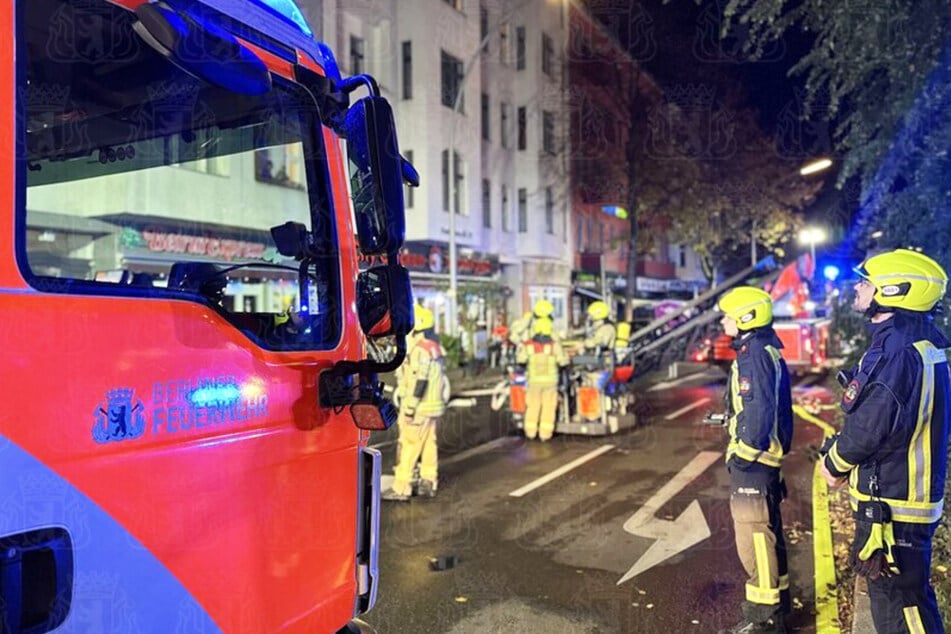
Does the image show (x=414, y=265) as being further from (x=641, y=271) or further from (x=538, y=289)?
(x=641, y=271)

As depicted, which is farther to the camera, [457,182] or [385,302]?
[457,182]

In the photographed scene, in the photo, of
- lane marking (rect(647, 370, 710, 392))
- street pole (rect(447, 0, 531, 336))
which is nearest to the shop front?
street pole (rect(447, 0, 531, 336))

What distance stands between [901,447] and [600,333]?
7688mm

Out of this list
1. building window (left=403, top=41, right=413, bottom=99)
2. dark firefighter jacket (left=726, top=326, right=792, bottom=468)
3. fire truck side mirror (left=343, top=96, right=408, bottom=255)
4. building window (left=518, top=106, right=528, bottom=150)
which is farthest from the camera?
building window (left=518, top=106, right=528, bottom=150)

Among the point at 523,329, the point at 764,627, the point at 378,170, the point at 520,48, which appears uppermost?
the point at 520,48

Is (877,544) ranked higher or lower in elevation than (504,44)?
lower

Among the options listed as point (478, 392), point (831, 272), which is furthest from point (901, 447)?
point (478, 392)

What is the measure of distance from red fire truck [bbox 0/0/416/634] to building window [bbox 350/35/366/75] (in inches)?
680

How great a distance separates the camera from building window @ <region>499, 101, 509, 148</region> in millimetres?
26359

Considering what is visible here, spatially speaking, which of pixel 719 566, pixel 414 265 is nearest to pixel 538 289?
pixel 414 265

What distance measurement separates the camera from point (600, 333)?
10602 millimetres

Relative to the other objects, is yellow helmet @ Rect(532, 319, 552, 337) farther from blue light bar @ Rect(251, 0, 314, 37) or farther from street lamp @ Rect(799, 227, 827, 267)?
street lamp @ Rect(799, 227, 827, 267)

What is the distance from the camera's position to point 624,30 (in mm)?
29312

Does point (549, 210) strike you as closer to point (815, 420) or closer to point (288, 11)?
point (815, 420)
